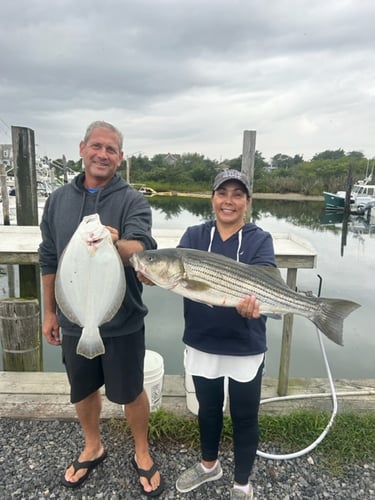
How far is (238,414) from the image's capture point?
2400 mm

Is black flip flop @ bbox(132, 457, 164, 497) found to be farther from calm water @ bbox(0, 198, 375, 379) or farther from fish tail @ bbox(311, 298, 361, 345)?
calm water @ bbox(0, 198, 375, 379)

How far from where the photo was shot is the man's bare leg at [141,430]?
104 inches

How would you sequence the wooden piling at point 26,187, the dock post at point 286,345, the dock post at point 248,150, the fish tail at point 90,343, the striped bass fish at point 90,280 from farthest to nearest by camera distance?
the wooden piling at point 26,187 → the dock post at point 248,150 → the dock post at point 286,345 → the fish tail at point 90,343 → the striped bass fish at point 90,280

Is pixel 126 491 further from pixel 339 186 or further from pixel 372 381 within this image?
pixel 339 186

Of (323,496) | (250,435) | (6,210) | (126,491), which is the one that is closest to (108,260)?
(250,435)

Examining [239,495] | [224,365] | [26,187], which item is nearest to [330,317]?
[224,365]

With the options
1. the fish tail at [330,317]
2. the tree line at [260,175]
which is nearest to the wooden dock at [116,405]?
the fish tail at [330,317]

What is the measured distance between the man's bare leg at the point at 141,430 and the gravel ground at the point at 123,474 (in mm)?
108

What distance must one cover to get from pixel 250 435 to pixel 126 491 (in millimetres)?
1014

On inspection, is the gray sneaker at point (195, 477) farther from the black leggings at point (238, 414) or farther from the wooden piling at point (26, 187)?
the wooden piling at point (26, 187)

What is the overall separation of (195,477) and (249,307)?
1.48 metres

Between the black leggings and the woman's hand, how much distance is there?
0.50m

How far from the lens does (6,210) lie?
1509 cm

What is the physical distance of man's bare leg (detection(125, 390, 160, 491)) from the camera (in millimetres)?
2637
